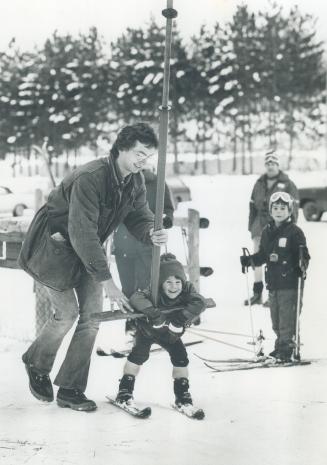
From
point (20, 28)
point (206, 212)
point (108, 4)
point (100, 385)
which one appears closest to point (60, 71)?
point (206, 212)

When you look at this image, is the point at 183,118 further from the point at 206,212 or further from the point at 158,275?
the point at 158,275

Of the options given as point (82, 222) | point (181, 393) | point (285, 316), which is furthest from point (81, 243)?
point (285, 316)

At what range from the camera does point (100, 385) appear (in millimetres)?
4000

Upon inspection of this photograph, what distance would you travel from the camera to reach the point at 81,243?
3283 mm

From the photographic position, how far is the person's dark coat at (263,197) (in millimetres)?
6633

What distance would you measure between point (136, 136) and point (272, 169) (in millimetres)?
3533

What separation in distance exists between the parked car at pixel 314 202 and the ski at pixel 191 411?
1219 cm

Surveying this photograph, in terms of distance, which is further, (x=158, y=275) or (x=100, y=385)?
(x=100, y=385)

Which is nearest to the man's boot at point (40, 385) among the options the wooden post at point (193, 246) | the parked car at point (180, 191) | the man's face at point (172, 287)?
the man's face at point (172, 287)

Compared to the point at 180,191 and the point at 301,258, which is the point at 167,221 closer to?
the point at 301,258

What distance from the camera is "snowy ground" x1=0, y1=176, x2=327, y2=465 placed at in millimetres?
2803

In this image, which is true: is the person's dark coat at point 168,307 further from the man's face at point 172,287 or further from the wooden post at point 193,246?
the wooden post at point 193,246

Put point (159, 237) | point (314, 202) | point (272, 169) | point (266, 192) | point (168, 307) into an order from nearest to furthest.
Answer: point (159, 237), point (168, 307), point (272, 169), point (266, 192), point (314, 202)

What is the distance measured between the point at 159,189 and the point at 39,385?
4.03ft
